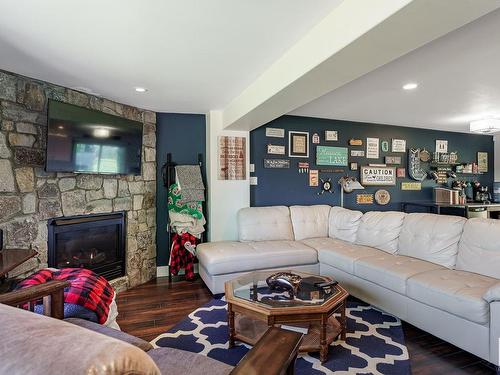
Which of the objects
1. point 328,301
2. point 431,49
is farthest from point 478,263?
point 431,49

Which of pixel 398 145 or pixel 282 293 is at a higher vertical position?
pixel 398 145

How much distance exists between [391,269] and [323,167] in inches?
85.5

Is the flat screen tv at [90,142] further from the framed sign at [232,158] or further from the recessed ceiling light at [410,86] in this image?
the recessed ceiling light at [410,86]

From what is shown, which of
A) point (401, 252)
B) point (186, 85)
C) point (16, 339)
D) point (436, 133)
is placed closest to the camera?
point (16, 339)

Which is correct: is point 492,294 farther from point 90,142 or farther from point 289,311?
point 90,142

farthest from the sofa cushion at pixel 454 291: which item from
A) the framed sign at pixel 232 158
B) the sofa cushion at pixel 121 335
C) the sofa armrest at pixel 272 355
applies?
the framed sign at pixel 232 158

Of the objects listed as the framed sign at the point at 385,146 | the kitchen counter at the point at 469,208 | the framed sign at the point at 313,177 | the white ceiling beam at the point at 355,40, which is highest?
the white ceiling beam at the point at 355,40

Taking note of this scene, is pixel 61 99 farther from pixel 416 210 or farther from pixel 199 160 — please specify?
pixel 416 210

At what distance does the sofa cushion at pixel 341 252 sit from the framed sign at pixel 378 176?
1513 millimetres

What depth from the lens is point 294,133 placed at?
167 inches

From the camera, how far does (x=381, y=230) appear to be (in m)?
3.28

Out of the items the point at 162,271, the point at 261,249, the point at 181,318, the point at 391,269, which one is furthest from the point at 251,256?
the point at 162,271

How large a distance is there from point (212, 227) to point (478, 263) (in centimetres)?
276

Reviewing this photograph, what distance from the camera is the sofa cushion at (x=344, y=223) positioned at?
3.66 meters
